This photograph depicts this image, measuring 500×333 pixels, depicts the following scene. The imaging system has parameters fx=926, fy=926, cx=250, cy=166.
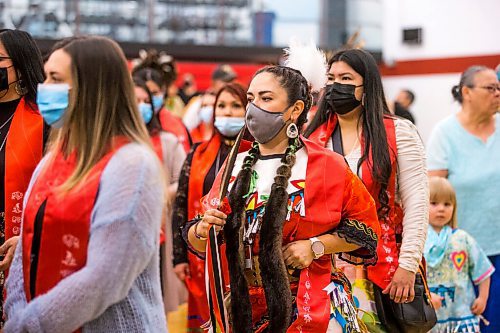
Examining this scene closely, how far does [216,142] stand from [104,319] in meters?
2.85

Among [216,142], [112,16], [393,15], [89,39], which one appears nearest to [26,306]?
[89,39]

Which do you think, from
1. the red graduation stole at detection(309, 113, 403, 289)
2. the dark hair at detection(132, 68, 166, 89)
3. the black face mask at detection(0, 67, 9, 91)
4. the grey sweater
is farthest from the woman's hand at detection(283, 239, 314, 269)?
the dark hair at detection(132, 68, 166, 89)

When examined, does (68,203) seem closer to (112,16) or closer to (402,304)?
(402,304)

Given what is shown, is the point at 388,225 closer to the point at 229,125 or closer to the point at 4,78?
the point at 229,125

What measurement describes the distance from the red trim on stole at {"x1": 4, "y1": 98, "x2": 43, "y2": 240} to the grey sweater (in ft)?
3.34

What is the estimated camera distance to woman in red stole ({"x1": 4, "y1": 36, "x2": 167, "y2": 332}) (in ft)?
8.09

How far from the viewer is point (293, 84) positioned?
3588 mm

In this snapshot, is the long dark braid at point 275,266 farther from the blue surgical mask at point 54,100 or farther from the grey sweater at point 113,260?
the blue surgical mask at point 54,100

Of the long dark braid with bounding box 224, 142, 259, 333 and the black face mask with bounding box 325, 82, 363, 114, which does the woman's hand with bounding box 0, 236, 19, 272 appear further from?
the black face mask with bounding box 325, 82, 363, 114

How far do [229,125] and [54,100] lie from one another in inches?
105

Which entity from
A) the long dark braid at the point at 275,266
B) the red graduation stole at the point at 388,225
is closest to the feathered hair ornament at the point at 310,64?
the red graduation stole at the point at 388,225

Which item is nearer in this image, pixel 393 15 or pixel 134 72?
pixel 134 72

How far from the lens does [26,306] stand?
2.59m

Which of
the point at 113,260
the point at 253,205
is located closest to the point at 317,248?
the point at 253,205
